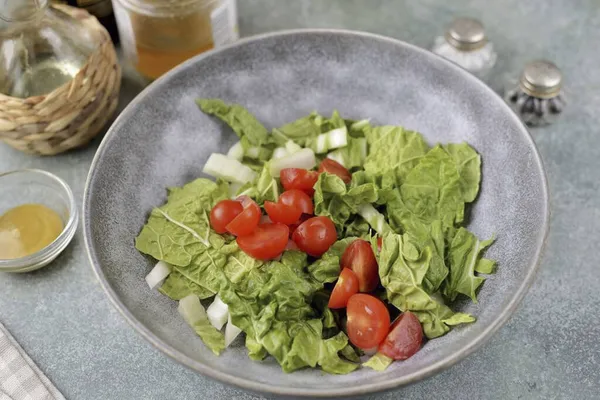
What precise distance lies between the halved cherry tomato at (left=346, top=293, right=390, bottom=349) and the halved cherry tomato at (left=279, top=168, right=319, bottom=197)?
0.33m

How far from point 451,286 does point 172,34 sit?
1.03 meters

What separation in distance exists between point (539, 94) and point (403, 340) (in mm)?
939

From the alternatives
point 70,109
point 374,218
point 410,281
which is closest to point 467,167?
point 374,218

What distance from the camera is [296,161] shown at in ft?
5.49

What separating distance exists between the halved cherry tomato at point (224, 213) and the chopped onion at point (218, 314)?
181mm

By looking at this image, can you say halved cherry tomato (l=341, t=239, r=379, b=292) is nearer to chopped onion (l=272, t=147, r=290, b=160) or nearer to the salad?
the salad

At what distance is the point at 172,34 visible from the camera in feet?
6.16

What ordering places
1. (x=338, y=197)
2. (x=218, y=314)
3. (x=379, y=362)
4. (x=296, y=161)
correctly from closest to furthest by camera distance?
1. (x=379, y=362)
2. (x=218, y=314)
3. (x=338, y=197)
4. (x=296, y=161)

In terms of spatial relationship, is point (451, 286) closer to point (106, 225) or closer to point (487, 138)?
point (487, 138)

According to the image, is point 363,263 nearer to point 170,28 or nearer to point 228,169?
point 228,169

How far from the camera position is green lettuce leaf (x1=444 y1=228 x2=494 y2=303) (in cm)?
144

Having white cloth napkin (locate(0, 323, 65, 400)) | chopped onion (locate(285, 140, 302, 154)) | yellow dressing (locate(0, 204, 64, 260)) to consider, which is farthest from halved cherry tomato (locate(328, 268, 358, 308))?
yellow dressing (locate(0, 204, 64, 260))

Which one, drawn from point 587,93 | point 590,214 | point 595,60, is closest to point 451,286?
point 590,214

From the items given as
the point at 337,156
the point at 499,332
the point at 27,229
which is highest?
the point at 337,156
